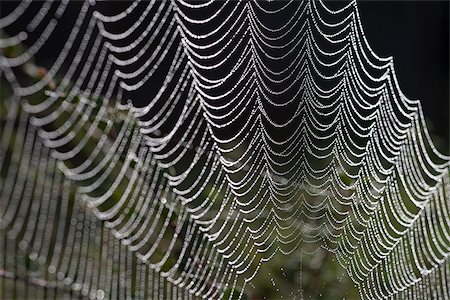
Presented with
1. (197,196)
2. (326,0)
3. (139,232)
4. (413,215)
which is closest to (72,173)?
(139,232)

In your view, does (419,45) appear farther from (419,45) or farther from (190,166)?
(190,166)

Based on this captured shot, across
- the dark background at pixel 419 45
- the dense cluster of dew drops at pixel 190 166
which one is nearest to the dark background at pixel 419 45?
the dark background at pixel 419 45

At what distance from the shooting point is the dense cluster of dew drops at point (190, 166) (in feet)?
4.00

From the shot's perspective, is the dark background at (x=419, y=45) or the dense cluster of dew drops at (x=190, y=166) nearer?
the dense cluster of dew drops at (x=190, y=166)

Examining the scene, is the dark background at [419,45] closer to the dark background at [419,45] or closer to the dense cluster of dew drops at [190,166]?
the dark background at [419,45]

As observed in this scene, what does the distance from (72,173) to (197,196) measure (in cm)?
59

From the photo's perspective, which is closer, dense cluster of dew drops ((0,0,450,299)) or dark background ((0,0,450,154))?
dense cluster of dew drops ((0,0,450,299))

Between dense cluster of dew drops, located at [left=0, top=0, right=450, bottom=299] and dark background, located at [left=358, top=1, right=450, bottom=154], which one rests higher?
dark background, located at [left=358, top=1, right=450, bottom=154]

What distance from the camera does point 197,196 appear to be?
184cm

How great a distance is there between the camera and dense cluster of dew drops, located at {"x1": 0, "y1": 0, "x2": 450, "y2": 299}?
1.22 m

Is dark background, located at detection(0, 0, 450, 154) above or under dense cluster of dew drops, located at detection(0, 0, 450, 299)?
above

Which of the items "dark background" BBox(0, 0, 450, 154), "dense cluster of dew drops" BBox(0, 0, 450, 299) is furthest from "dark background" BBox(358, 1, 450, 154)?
"dense cluster of dew drops" BBox(0, 0, 450, 299)

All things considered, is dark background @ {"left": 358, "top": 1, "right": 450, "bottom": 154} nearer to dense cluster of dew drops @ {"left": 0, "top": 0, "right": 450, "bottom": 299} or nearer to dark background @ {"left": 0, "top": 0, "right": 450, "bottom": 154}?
dark background @ {"left": 0, "top": 0, "right": 450, "bottom": 154}

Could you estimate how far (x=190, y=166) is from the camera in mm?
1717
